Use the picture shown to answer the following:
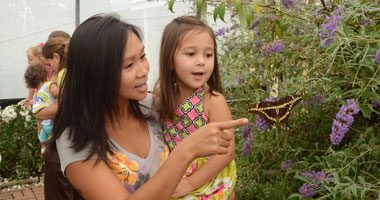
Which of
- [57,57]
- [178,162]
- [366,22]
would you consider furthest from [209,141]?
[57,57]

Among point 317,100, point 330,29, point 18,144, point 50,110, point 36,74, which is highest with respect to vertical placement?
point 330,29

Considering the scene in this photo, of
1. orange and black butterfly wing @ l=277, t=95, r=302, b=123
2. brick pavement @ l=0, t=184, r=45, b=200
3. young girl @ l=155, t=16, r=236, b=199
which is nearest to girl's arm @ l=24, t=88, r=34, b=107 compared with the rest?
brick pavement @ l=0, t=184, r=45, b=200

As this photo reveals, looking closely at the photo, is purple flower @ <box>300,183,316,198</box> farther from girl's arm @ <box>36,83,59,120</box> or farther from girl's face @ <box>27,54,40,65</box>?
girl's face @ <box>27,54,40,65</box>

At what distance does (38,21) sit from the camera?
6.32 m

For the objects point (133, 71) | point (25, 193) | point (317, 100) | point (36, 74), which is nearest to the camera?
point (133, 71)

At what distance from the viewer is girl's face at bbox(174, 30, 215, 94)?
2.13m

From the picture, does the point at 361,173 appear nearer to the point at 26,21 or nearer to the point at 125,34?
the point at 125,34

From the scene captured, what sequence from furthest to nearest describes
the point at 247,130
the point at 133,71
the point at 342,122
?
the point at 247,130 → the point at 342,122 → the point at 133,71

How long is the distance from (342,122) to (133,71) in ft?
2.58

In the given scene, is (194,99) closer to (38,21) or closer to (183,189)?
(183,189)

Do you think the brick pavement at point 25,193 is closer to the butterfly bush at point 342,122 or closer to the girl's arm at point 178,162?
the girl's arm at point 178,162

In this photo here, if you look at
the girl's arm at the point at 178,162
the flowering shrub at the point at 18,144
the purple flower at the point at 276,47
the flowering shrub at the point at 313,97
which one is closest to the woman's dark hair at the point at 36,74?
the flowering shrub at the point at 18,144

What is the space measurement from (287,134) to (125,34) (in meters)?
1.24

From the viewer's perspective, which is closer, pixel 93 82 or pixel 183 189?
pixel 93 82
